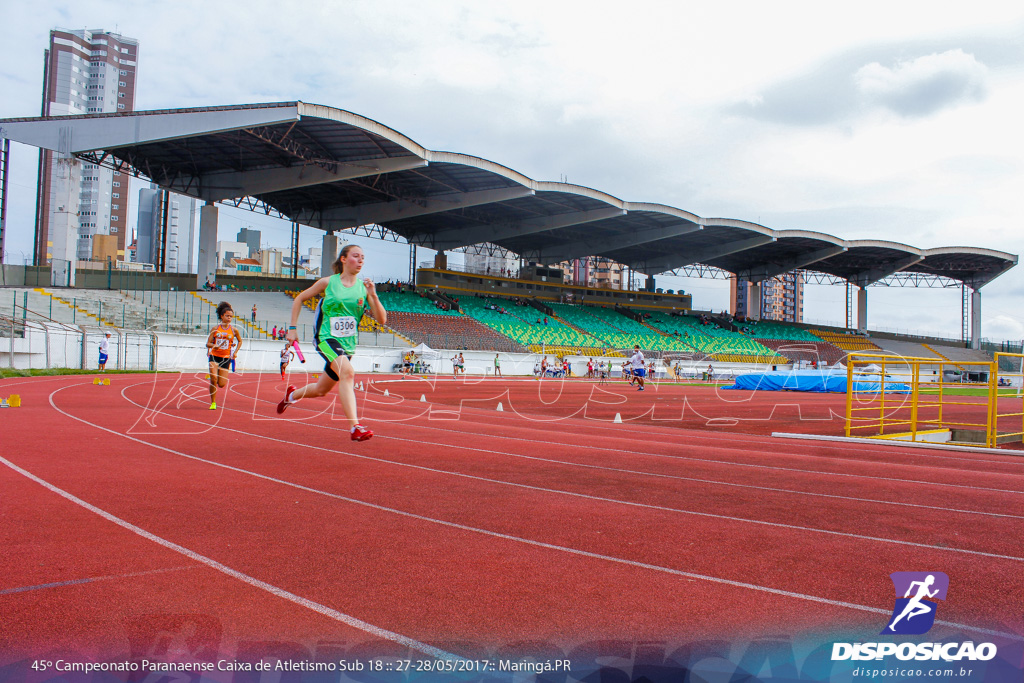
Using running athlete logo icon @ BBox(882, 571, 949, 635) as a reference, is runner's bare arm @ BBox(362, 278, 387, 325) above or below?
above

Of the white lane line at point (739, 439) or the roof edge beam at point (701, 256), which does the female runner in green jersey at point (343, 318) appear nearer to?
the white lane line at point (739, 439)

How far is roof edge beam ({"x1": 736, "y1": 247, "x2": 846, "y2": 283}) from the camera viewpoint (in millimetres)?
60406

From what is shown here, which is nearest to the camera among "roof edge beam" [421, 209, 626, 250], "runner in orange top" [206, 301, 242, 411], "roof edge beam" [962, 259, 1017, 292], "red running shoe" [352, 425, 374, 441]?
"red running shoe" [352, 425, 374, 441]

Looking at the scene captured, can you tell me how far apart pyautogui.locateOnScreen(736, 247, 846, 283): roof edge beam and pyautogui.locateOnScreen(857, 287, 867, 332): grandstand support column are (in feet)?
32.3

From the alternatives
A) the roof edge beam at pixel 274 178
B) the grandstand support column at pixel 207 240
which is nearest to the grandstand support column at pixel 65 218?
the roof edge beam at pixel 274 178

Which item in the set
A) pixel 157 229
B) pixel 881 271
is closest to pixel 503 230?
pixel 881 271

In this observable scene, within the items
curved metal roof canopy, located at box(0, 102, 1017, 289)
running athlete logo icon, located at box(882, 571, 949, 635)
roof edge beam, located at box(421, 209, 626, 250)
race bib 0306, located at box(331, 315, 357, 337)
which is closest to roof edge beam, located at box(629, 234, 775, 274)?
curved metal roof canopy, located at box(0, 102, 1017, 289)

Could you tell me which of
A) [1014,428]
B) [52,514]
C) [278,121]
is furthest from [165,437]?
[278,121]

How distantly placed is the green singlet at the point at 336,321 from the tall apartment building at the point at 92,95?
321 feet

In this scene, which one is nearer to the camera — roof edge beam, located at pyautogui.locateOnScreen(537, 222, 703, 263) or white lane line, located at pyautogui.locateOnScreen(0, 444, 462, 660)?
white lane line, located at pyautogui.locateOnScreen(0, 444, 462, 660)

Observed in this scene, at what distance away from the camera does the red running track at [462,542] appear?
105 inches

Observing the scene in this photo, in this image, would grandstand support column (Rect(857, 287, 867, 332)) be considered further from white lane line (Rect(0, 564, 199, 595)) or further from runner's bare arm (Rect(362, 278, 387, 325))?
white lane line (Rect(0, 564, 199, 595))

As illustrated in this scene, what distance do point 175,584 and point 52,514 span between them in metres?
1.89

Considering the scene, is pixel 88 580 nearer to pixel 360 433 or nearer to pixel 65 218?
pixel 360 433
